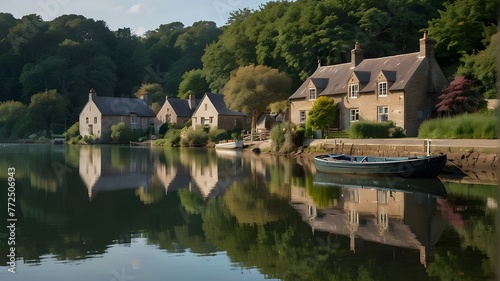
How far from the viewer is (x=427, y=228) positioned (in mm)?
13805

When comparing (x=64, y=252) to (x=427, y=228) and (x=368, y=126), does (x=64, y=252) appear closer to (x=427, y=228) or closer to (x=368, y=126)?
(x=427, y=228)

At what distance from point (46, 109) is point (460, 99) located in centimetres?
6768

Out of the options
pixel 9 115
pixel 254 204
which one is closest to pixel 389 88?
pixel 254 204

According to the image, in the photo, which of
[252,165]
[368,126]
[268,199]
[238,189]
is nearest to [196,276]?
[268,199]

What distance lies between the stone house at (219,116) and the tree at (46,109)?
3108cm

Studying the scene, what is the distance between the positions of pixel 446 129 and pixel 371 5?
90.9ft

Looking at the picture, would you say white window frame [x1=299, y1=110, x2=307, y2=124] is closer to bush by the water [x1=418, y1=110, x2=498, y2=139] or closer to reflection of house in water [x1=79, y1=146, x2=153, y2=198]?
bush by the water [x1=418, y1=110, x2=498, y2=139]

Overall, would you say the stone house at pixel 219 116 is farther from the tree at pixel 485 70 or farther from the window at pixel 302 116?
the tree at pixel 485 70

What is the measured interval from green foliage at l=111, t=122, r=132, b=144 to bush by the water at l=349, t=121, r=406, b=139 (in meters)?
43.2

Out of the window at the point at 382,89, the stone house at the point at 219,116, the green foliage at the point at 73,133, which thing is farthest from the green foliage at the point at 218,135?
the green foliage at the point at 73,133

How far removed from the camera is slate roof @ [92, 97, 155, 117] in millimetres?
78875

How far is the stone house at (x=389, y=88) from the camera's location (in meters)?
41.9

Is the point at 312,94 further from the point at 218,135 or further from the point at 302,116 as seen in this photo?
the point at 218,135

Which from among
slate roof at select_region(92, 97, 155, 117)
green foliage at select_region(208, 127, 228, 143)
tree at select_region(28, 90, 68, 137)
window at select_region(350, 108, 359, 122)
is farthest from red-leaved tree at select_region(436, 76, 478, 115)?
A: tree at select_region(28, 90, 68, 137)
